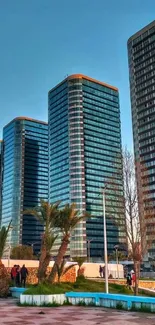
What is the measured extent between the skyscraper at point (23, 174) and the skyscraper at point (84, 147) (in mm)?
20066

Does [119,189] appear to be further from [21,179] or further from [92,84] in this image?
[21,179]

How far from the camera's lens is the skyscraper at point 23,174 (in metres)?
166

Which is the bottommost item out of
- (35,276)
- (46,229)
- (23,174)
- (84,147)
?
(35,276)

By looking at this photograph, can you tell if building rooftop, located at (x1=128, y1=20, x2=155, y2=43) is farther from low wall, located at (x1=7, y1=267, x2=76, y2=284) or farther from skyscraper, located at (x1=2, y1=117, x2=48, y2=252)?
low wall, located at (x1=7, y1=267, x2=76, y2=284)

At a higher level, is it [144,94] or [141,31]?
[141,31]

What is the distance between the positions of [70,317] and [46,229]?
1167 centimetres

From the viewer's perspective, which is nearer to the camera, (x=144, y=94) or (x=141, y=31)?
(x=144, y=94)

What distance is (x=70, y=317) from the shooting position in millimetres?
12031

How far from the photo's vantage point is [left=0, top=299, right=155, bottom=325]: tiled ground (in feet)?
35.5

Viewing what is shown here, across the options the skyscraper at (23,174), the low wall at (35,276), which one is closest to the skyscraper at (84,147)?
the skyscraper at (23,174)

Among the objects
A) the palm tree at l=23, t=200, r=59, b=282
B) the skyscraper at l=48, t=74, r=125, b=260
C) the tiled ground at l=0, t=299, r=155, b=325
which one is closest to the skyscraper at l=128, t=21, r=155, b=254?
the skyscraper at l=48, t=74, r=125, b=260

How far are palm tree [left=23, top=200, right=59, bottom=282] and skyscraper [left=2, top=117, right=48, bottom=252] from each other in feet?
465

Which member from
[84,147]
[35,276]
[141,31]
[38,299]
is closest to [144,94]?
[141,31]

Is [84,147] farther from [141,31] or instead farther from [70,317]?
[70,317]
